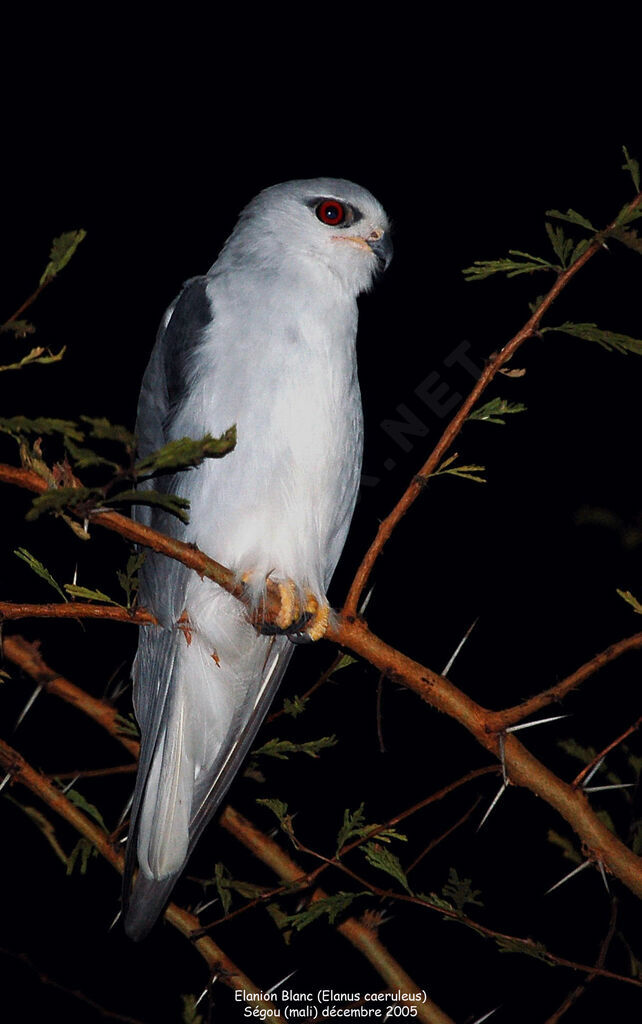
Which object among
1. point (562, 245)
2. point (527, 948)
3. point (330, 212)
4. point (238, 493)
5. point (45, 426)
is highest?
point (562, 245)

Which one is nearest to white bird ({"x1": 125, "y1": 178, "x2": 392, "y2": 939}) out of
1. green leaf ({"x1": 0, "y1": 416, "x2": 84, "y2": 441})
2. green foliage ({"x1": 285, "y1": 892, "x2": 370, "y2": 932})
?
green foliage ({"x1": 285, "y1": 892, "x2": 370, "y2": 932})

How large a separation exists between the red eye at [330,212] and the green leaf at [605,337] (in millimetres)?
1387

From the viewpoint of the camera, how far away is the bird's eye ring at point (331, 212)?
2908mm

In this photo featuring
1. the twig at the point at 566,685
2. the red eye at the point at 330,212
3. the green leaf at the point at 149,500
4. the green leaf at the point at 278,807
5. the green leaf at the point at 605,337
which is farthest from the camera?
the red eye at the point at 330,212

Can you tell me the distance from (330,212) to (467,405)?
1504mm

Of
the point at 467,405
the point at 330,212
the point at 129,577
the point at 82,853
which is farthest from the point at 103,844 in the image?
the point at 330,212

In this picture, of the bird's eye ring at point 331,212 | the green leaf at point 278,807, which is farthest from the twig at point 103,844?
the bird's eye ring at point 331,212

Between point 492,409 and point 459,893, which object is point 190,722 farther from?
point 492,409

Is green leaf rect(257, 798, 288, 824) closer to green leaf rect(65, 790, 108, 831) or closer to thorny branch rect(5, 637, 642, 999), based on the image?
thorny branch rect(5, 637, 642, 999)

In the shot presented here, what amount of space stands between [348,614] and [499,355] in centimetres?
62

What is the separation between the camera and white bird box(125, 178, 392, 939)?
7.77ft

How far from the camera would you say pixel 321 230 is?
2865 mm

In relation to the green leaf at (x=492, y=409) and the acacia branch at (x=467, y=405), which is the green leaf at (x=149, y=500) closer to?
the acacia branch at (x=467, y=405)

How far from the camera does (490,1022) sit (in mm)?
3137
